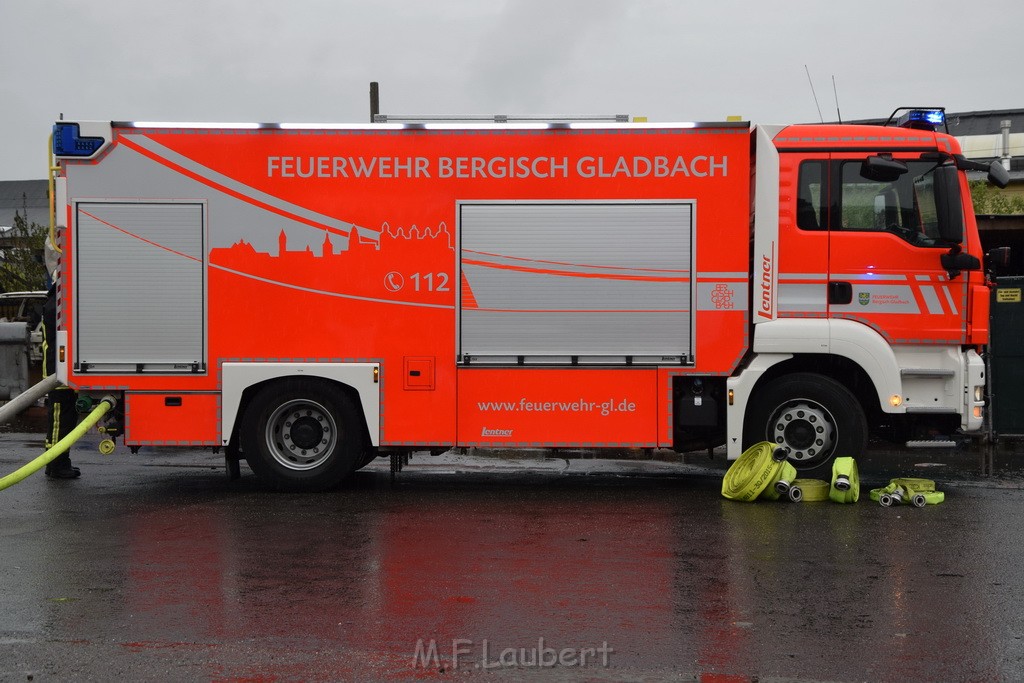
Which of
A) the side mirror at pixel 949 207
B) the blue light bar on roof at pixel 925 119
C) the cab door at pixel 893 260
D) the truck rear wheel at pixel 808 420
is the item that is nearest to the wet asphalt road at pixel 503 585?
the truck rear wheel at pixel 808 420

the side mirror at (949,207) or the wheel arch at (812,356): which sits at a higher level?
the side mirror at (949,207)

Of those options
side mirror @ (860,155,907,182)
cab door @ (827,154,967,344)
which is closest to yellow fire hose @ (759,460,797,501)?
cab door @ (827,154,967,344)

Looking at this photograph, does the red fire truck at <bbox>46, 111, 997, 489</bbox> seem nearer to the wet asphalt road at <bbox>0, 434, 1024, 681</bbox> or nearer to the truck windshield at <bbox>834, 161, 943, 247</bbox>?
the truck windshield at <bbox>834, 161, 943, 247</bbox>

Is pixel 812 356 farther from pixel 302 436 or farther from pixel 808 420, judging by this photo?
pixel 302 436

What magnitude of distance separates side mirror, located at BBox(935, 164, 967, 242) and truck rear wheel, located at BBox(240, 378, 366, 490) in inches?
211

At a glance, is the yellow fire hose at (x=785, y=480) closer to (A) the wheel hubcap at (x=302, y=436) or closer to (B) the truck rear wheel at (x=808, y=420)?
(B) the truck rear wheel at (x=808, y=420)

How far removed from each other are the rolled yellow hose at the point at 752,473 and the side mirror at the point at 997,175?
2978 millimetres

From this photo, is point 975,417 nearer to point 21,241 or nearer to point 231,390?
point 231,390

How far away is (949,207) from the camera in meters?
8.98

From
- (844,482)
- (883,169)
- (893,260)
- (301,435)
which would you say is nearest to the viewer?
(844,482)

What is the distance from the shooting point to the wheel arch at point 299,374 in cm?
929

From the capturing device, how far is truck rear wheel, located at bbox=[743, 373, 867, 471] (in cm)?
912

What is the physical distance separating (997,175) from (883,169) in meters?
0.98

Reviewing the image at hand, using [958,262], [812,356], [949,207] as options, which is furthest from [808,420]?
[949,207]
